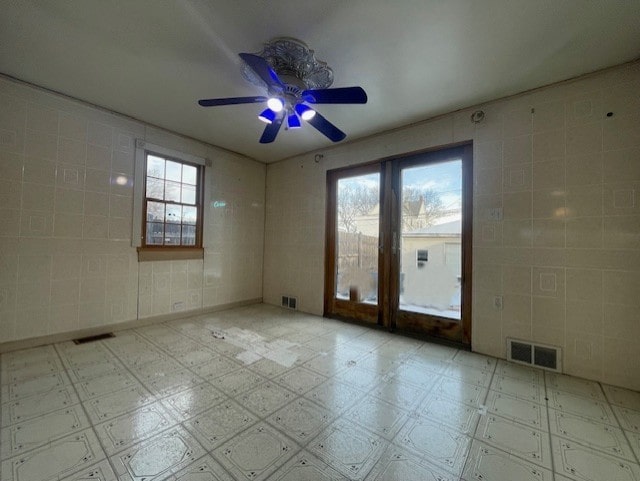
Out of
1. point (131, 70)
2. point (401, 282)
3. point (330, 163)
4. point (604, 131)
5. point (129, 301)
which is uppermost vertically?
point (131, 70)

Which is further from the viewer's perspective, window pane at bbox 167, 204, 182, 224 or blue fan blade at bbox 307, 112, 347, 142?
window pane at bbox 167, 204, 182, 224

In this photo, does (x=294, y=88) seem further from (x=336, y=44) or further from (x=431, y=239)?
(x=431, y=239)

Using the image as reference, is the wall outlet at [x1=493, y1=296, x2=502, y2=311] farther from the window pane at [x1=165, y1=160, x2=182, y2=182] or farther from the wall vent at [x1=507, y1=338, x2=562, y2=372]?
the window pane at [x1=165, y1=160, x2=182, y2=182]

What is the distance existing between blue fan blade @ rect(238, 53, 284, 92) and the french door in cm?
A: 202

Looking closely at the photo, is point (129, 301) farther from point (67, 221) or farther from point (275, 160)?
point (275, 160)

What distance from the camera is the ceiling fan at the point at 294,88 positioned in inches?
73.9

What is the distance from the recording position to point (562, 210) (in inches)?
91.4

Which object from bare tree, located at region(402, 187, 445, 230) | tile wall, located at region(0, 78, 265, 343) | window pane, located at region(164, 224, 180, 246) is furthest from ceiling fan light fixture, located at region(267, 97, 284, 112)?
window pane, located at region(164, 224, 180, 246)

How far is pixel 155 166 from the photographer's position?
3.51 metres

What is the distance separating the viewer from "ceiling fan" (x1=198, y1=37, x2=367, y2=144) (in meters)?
1.88

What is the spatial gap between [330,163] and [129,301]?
10.6ft

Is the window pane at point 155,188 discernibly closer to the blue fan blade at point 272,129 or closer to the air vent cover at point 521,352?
the blue fan blade at point 272,129

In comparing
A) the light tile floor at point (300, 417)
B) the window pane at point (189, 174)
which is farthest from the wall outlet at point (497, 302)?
the window pane at point (189, 174)

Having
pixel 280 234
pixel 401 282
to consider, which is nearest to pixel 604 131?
pixel 401 282
